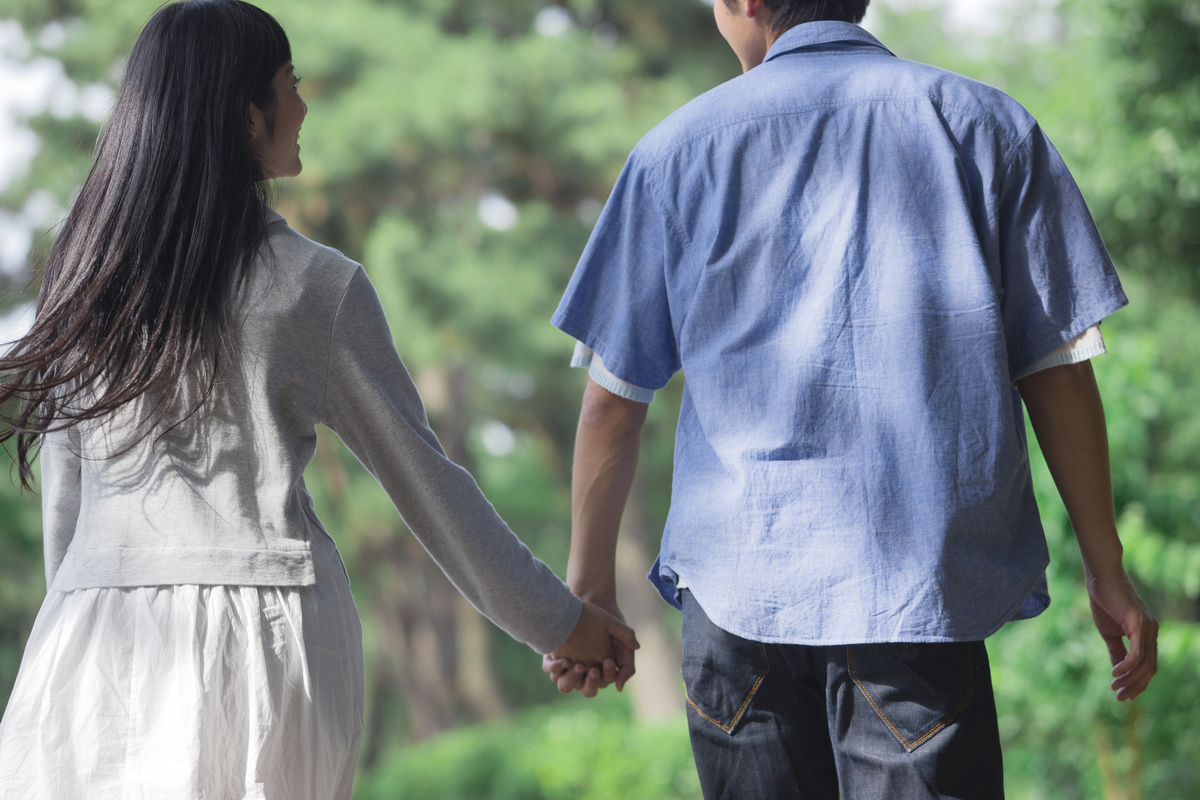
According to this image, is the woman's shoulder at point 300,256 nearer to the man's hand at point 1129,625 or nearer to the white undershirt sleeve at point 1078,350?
the white undershirt sleeve at point 1078,350

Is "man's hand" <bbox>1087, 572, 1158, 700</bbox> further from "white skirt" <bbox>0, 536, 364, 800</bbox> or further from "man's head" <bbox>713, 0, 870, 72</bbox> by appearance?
"white skirt" <bbox>0, 536, 364, 800</bbox>

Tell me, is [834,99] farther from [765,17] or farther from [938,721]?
[938,721]

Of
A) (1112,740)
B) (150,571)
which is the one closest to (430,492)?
(150,571)

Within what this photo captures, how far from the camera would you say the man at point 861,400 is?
3.63 feet

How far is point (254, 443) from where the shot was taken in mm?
1180

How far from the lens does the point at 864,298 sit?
1140 mm

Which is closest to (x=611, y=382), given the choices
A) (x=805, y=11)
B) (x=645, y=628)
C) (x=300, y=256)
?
(x=300, y=256)

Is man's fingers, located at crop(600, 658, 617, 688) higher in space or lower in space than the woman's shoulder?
lower

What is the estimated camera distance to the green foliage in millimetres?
5270

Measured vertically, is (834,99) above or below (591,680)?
above

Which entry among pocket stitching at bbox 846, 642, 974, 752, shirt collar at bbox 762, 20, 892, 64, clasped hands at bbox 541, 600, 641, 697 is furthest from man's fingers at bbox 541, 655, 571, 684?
shirt collar at bbox 762, 20, 892, 64

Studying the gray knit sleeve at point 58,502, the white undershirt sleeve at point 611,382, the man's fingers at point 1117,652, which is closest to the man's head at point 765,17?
the white undershirt sleeve at point 611,382

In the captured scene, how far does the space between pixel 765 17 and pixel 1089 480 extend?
0.67 metres

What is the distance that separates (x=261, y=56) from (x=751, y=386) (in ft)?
2.21
